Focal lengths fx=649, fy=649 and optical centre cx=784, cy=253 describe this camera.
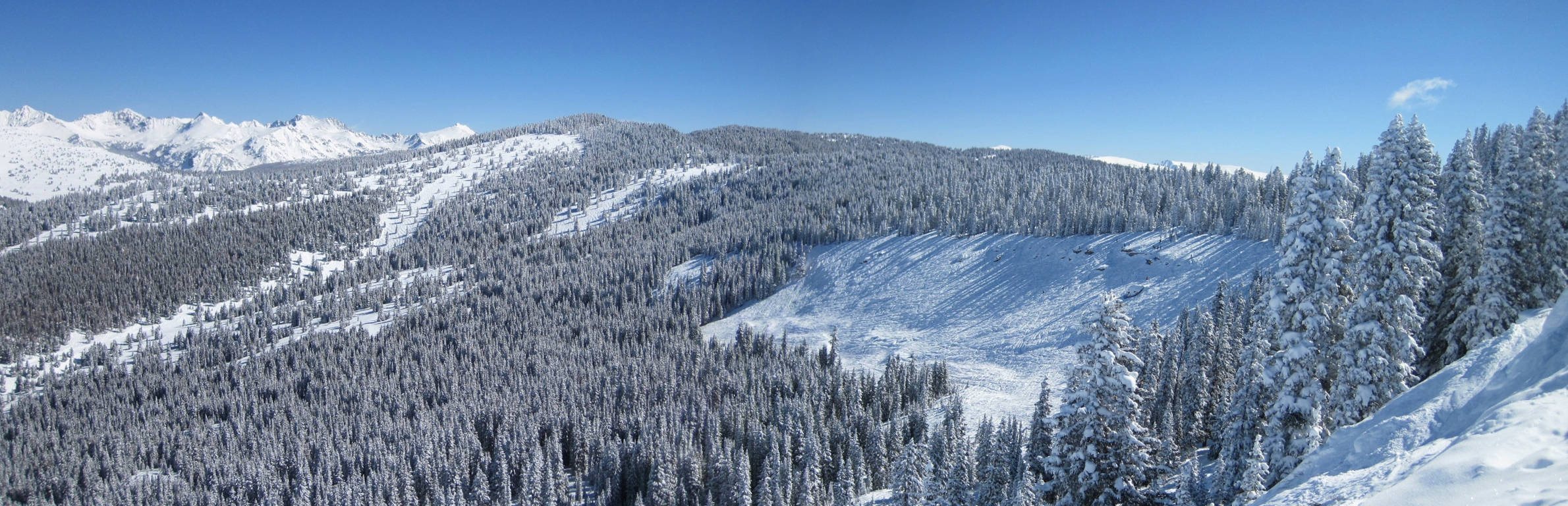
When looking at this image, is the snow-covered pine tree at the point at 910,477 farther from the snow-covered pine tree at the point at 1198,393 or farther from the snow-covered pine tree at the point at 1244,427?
the snow-covered pine tree at the point at 1198,393

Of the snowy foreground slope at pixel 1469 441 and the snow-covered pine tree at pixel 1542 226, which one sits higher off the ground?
the snow-covered pine tree at pixel 1542 226

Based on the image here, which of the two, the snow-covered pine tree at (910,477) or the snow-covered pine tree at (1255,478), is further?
the snow-covered pine tree at (910,477)

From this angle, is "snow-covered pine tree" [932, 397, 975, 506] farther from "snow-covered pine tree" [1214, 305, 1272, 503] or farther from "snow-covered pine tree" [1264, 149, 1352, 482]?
"snow-covered pine tree" [1264, 149, 1352, 482]

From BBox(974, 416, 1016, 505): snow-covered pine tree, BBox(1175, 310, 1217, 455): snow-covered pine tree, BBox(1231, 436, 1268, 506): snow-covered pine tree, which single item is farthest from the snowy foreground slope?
BBox(1175, 310, 1217, 455): snow-covered pine tree

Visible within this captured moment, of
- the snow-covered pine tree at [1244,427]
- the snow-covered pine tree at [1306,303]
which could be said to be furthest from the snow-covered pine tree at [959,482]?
the snow-covered pine tree at [1306,303]

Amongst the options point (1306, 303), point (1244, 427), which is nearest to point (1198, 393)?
point (1244, 427)

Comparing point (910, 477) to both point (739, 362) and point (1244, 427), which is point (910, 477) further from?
point (739, 362)

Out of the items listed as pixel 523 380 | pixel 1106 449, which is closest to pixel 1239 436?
pixel 1106 449
